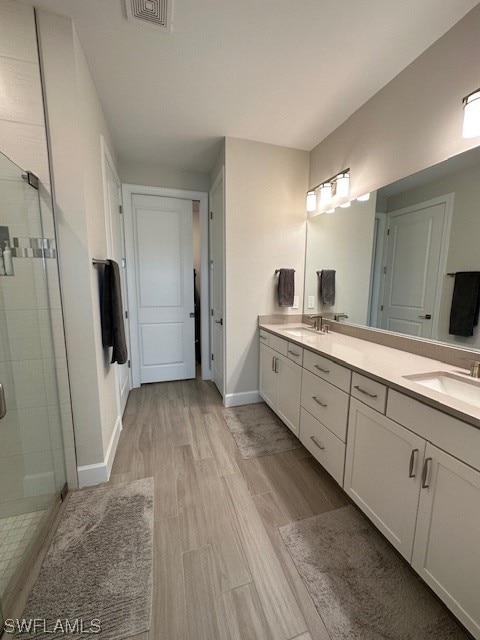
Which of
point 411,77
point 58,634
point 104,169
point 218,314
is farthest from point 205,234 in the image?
point 58,634

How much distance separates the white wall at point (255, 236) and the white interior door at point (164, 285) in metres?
0.94

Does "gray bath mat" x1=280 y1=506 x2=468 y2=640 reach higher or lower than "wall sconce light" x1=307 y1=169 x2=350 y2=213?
lower

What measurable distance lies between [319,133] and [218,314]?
1.98 metres

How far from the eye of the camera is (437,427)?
3.14 ft

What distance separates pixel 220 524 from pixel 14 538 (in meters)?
1.00

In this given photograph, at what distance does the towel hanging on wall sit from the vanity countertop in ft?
1.75

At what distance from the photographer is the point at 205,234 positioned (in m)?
3.18

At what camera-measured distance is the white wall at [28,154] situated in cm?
125

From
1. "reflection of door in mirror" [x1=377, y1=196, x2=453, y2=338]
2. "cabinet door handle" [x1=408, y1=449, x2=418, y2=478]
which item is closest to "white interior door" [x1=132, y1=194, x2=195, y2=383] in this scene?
"reflection of door in mirror" [x1=377, y1=196, x2=453, y2=338]

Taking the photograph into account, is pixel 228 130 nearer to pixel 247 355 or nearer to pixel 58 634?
pixel 247 355

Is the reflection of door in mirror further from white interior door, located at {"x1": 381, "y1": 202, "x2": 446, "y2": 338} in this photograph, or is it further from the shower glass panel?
the shower glass panel

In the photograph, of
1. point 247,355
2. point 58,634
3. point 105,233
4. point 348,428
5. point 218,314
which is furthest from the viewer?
point 218,314

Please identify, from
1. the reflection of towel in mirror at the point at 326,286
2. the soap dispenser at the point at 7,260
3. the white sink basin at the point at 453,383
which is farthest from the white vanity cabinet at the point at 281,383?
the soap dispenser at the point at 7,260

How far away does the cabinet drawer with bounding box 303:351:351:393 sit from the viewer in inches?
56.7
